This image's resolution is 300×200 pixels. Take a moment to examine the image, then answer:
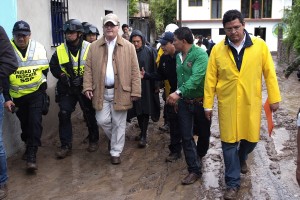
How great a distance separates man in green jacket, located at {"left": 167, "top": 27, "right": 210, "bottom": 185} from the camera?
4551mm

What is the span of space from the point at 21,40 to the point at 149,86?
2.13 meters

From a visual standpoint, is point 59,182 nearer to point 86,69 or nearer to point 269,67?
point 86,69

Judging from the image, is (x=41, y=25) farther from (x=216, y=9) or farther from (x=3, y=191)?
(x=216, y=9)

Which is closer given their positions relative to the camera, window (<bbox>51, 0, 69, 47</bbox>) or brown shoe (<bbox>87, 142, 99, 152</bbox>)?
brown shoe (<bbox>87, 142, 99, 152</bbox>)

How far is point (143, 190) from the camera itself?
15.3 feet

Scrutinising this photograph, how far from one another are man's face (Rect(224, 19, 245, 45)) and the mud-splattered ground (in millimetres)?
1683

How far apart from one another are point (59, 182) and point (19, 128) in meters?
1.50

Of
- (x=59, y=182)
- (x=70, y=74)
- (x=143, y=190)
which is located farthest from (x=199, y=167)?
(x=70, y=74)

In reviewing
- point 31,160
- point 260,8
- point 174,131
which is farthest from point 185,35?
point 260,8

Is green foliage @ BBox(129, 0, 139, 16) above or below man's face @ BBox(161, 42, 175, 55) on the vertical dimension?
above

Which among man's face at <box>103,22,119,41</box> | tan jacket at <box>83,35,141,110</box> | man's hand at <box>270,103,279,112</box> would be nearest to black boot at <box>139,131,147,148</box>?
tan jacket at <box>83,35,141,110</box>

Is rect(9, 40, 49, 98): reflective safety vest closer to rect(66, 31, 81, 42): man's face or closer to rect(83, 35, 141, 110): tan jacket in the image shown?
rect(66, 31, 81, 42): man's face

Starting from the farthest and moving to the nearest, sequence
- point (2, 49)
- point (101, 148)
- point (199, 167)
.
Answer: point (101, 148) < point (199, 167) < point (2, 49)

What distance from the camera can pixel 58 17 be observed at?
7535mm
